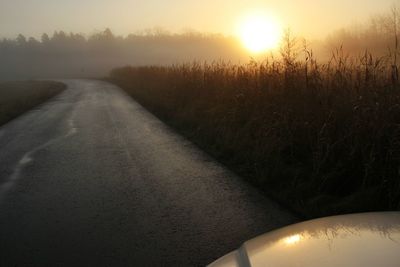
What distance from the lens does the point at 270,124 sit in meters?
8.90

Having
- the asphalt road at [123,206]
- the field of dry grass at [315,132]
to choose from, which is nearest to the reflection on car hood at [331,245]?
the asphalt road at [123,206]

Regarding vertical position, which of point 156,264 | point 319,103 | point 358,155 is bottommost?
point 156,264

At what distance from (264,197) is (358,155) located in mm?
1435

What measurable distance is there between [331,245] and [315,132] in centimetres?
558

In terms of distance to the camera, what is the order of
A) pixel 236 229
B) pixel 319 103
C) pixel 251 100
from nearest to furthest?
pixel 236 229 < pixel 319 103 < pixel 251 100

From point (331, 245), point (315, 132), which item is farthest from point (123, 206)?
point (331, 245)

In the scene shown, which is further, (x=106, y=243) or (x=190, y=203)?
(x=190, y=203)

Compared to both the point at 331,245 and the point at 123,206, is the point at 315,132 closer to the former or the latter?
the point at 123,206

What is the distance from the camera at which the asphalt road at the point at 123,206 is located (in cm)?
485

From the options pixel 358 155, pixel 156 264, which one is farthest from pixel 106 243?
pixel 358 155

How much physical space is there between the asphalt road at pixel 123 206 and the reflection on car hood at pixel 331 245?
2176 millimetres

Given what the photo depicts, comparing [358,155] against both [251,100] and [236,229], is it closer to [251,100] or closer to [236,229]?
[236,229]

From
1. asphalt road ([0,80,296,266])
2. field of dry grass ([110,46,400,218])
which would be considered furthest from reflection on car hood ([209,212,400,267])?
field of dry grass ([110,46,400,218])

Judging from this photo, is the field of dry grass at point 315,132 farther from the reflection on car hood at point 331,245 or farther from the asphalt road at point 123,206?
the reflection on car hood at point 331,245
